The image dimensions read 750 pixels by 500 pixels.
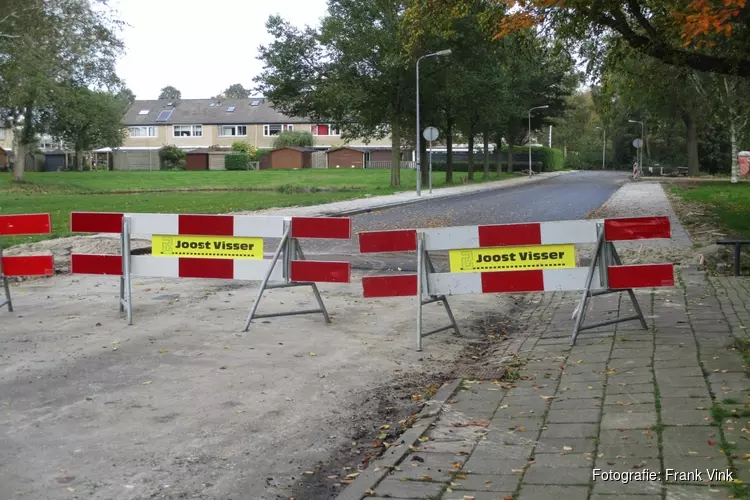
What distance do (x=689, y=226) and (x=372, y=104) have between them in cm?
2725

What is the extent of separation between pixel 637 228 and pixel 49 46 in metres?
32.6

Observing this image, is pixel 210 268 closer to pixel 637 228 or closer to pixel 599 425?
pixel 637 228

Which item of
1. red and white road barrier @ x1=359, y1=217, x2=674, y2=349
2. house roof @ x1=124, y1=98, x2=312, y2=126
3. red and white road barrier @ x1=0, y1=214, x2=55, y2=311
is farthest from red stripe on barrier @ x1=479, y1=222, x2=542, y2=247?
house roof @ x1=124, y1=98, x2=312, y2=126

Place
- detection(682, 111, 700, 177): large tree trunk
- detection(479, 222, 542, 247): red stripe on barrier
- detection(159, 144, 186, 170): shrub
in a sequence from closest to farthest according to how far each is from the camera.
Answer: detection(479, 222, 542, 247): red stripe on barrier
detection(682, 111, 700, 177): large tree trunk
detection(159, 144, 186, 170): shrub

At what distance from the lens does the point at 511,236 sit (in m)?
7.96

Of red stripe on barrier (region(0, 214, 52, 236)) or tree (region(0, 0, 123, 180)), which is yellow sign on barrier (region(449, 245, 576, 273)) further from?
tree (region(0, 0, 123, 180))

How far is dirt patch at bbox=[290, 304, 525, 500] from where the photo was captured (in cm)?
453

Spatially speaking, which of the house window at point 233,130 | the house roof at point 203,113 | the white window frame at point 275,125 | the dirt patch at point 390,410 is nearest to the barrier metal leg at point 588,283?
the dirt patch at point 390,410

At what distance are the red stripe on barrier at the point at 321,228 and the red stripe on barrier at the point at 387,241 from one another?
0.59 metres

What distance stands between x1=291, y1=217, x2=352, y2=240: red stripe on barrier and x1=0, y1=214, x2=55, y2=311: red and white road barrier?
293 cm

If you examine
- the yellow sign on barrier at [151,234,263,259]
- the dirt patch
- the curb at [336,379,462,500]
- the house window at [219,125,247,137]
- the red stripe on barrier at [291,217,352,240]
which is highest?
the house window at [219,125,247,137]

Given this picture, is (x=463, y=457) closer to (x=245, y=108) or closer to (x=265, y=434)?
(x=265, y=434)

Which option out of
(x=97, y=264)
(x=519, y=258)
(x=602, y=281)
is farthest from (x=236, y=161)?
(x=602, y=281)

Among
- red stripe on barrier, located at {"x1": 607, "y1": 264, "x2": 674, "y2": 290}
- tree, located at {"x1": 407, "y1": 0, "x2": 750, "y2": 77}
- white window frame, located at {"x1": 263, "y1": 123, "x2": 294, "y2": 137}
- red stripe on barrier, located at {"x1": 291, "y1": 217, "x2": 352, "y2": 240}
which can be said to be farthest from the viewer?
white window frame, located at {"x1": 263, "y1": 123, "x2": 294, "y2": 137}
